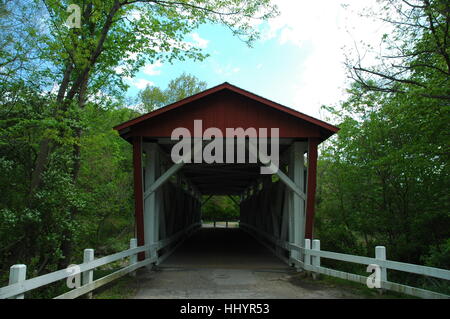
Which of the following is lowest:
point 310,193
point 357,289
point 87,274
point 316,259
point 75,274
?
point 357,289

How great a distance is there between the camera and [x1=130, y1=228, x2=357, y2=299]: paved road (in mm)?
6453

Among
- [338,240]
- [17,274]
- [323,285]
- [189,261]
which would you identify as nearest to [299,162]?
[323,285]

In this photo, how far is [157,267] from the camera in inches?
372

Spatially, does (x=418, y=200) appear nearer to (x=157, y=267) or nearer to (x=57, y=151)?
(x=157, y=267)

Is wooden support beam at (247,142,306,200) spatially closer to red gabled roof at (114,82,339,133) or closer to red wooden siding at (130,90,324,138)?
red wooden siding at (130,90,324,138)

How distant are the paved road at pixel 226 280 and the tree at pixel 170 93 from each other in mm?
23185

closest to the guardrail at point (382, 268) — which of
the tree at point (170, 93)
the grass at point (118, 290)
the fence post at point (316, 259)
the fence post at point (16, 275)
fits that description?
the fence post at point (316, 259)

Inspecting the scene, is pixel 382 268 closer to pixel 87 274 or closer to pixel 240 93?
pixel 87 274

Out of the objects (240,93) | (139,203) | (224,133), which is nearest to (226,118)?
(224,133)

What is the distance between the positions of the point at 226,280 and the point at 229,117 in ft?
13.2

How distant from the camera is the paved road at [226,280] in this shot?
21.2 ft

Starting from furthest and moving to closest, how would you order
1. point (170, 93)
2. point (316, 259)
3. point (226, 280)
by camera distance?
point (170, 93), point (316, 259), point (226, 280)

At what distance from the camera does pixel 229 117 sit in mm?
9328
